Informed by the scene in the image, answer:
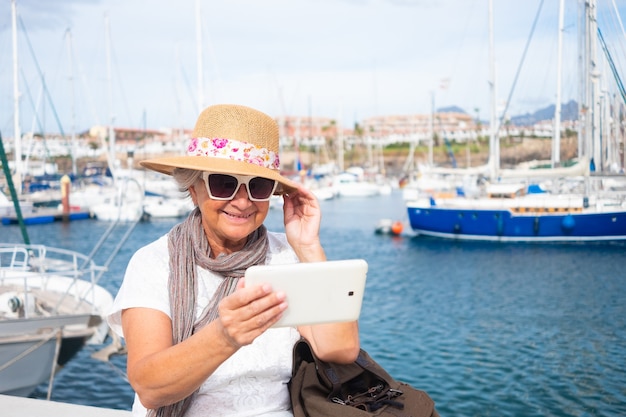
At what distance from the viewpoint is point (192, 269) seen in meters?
1.92

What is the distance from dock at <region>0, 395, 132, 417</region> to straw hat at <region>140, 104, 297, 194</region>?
1.27 meters

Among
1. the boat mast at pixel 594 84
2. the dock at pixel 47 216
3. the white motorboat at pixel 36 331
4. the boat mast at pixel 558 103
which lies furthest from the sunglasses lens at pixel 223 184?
the dock at pixel 47 216

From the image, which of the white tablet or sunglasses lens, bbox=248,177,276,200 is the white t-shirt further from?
the white tablet

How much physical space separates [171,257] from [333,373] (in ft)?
1.98

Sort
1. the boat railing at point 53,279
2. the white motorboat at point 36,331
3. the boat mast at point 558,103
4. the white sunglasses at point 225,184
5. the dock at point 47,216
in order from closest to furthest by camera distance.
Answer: the white sunglasses at point 225,184 < the white motorboat at point 36,331 < the boat railing at point 53,279 < the boat mast at point 558,103 < the dock at point 47,216

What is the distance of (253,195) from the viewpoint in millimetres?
1941

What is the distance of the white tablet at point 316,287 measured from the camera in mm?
1434

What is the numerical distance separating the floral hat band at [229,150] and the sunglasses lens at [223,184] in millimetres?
59

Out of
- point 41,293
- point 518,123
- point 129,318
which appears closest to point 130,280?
point 129,318

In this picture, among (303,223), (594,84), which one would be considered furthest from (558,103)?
(303,223)

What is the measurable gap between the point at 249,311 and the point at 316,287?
0.17m

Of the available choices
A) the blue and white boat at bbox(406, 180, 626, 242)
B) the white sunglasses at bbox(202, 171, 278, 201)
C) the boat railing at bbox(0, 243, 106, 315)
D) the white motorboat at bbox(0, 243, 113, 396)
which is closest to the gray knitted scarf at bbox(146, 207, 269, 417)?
the white sunglasses at bbox(202, 171, 278, 201)

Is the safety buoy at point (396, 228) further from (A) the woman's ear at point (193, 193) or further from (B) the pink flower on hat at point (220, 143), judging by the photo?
(B) the pink flower on hat at point (220, 143)

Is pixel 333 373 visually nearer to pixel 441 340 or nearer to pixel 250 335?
pixel 250 335
